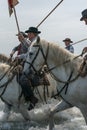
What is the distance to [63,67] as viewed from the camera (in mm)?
8578

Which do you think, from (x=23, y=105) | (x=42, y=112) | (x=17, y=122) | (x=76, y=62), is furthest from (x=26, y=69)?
(x=42, y=112)

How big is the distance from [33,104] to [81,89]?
2819mm

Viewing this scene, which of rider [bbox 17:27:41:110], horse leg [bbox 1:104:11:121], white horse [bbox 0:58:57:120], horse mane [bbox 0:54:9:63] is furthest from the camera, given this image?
horse mane [bbox 0:54:9:63]

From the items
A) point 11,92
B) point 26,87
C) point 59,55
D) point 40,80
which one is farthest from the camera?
point 11,92

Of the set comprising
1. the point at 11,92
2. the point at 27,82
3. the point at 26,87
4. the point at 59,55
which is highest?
the point at 59,55

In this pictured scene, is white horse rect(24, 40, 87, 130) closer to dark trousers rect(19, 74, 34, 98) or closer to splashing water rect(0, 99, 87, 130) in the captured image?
dark trousers rect(19, 74, 34, 98)

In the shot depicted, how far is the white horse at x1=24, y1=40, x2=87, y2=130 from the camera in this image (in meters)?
8.40

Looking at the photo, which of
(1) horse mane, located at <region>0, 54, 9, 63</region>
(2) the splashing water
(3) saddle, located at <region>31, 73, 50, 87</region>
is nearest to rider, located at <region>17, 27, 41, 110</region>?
(3) saddle, located at <region>31, 73, 50, 87</region>

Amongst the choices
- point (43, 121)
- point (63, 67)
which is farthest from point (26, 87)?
point (63, 67)

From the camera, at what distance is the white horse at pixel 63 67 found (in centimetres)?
840

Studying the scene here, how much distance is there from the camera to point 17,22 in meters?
11.0

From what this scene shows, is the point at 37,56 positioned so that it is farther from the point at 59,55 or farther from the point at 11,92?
the point at 11,92

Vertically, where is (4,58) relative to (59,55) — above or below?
below

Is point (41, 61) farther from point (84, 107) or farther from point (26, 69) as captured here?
point (84, 107)
